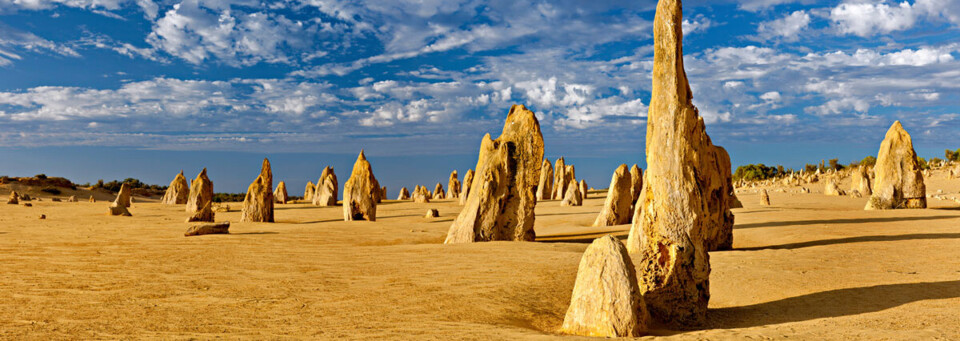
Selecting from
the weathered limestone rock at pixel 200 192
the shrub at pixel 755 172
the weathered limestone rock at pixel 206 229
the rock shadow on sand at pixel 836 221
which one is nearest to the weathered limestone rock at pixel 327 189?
the weathered limestone rock at pixel 200 192

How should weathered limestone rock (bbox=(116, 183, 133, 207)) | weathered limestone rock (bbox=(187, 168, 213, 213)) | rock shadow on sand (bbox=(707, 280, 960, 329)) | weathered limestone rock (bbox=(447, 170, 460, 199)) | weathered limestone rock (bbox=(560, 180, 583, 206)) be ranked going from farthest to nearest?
weathered limestone rock (bbox=(447, 170, 460, 199)), weathered limestone rock (bbox=(560, 180, 583, 206)), weathered limestone rock (bbox=(116, 183, 133, 207)), weathered limestone rock (bbox=(187, 168, 213, 213)), rock shadow on sand (bbox=(707, 280, 960, 329))

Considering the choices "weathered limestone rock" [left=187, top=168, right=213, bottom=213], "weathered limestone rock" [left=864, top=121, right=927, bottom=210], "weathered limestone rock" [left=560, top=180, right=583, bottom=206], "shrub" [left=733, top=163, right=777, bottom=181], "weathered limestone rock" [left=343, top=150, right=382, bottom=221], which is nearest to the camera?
"weathered limestone rock" [left=864, top=121, right=927, bottom=210]

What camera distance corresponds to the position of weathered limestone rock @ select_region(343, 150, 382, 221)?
21.0 meters

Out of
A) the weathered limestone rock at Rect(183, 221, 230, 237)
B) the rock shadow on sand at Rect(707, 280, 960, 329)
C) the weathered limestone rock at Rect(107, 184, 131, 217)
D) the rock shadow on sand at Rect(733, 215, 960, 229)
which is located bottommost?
the rock shadow on sand at Rect(707, 280, 960, 329)

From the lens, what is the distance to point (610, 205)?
1791 centimetres

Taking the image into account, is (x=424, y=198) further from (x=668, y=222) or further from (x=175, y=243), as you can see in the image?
(x=668, y=222)

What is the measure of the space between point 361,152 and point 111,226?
29.0 feet

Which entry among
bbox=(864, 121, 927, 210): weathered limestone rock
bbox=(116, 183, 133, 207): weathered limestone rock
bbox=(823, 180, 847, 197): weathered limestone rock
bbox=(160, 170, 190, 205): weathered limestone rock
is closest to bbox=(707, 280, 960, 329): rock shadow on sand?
bbox=(864, 121, 927, 210): weathered limestone rock

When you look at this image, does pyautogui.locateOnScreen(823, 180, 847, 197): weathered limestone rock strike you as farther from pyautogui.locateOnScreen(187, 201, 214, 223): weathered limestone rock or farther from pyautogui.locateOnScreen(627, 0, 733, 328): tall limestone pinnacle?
pyautogui.locateOnScreen(187, 201, 214, 223): weathered limestone rock

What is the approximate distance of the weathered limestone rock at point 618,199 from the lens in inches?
698

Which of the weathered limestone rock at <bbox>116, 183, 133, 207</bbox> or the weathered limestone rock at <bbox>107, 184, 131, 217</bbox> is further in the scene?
the weathered limestone rock at <bbox>116, 183, 133, 207</bbox>

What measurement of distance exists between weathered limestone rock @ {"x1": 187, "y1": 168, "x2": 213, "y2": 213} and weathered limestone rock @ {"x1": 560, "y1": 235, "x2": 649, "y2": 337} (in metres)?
23.9

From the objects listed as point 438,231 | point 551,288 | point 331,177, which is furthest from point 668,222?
point 331,177

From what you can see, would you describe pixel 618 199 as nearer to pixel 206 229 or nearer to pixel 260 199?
pixel 206 229
